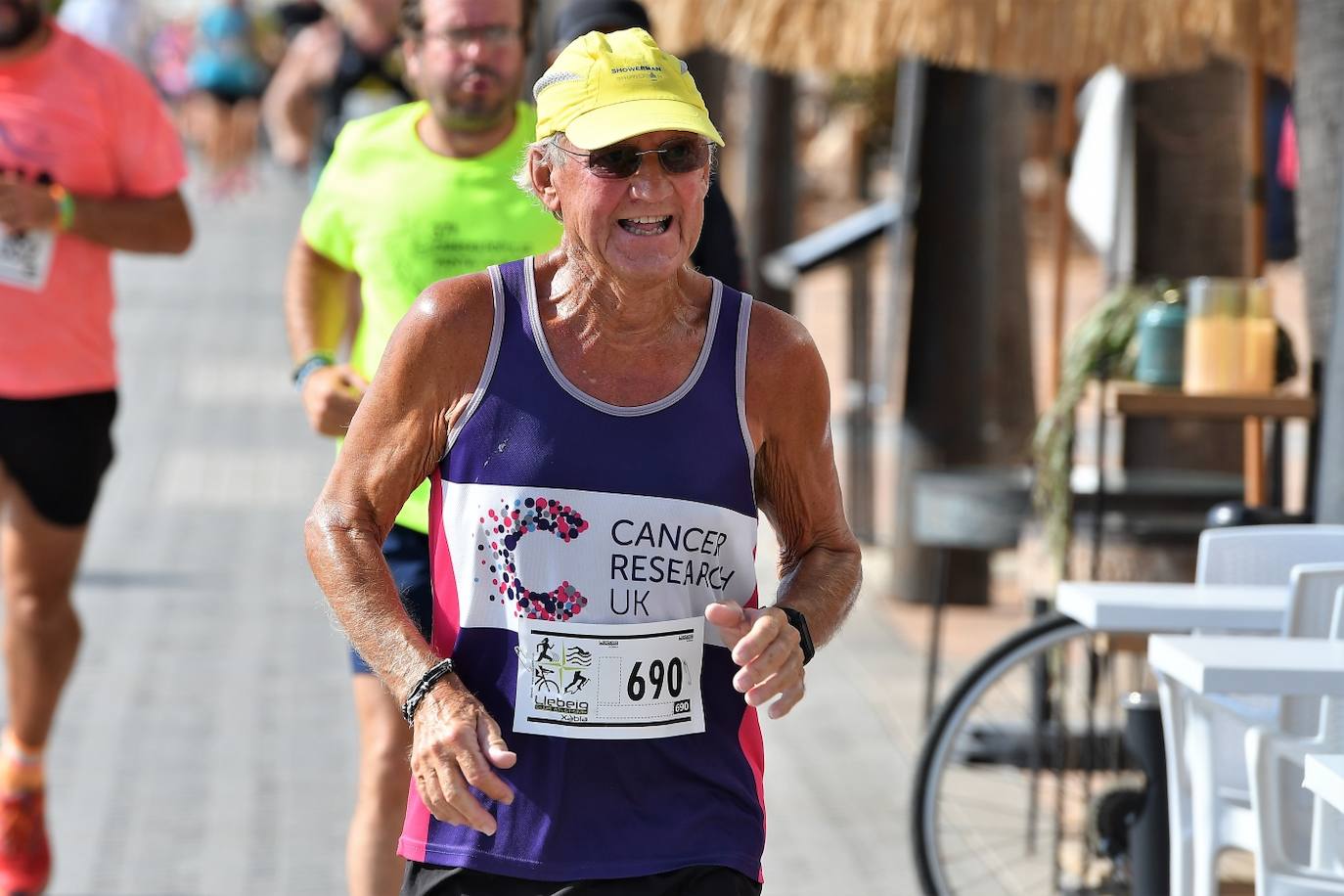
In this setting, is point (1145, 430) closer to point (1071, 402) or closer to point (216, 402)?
point (1071, 402)

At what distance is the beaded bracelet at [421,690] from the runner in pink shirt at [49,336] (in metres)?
2.79

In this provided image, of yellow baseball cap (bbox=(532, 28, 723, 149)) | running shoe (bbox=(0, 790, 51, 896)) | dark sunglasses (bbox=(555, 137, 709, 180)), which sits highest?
yellow baseball cap (bbox=(532, 28, 723, 149))

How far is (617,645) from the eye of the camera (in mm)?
Answer: 2715

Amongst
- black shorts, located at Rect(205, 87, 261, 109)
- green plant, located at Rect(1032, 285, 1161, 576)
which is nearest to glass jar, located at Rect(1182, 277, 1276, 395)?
green plant, located at Rect(1032, 285, 1161, 576)

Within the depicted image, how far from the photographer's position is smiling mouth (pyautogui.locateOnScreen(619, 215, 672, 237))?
2.71m

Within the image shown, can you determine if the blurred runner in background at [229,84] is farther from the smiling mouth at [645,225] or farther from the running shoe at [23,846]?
the smiling mouth at [645,225]

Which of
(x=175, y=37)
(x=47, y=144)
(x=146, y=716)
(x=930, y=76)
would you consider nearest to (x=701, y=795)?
(x=47, y=144)

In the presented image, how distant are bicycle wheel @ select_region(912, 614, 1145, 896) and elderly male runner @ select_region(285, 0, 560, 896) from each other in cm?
127

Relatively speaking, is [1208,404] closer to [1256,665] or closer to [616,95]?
[1256,665]

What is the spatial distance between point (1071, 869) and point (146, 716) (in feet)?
9.75

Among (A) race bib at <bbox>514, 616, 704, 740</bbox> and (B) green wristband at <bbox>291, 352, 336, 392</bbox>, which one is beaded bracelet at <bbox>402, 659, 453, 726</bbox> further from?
(B) green wristband at <bbox>291, 352, 336, 392</bbox>

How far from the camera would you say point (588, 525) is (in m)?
2.70

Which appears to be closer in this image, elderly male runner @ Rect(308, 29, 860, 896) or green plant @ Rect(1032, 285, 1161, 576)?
elderly male runner @ Rect(308, 29, 860, 896)

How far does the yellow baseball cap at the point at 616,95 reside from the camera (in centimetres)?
263
